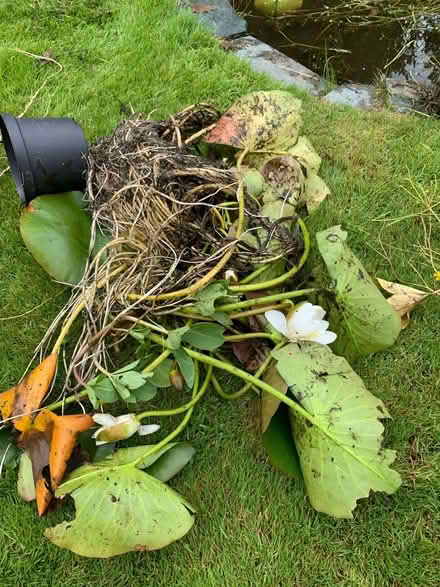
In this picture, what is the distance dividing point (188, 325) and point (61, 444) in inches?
17.6

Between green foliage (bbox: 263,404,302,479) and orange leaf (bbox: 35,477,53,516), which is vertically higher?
orange leaf (bbox: 35,477,53,516)

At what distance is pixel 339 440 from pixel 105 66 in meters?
2.13

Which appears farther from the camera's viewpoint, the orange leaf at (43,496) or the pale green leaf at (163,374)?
the pale green leaf at (163,374)

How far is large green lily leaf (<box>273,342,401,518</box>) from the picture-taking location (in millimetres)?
1278

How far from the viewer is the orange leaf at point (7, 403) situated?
4.53 ft

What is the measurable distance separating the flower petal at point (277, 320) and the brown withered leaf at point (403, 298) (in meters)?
0.39

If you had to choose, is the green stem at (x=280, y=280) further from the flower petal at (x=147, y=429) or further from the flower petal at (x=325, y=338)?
the flower petal at (x=147, y=429)

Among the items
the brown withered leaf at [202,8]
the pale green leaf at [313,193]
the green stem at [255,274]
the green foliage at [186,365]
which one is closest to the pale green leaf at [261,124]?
the pale green leaf at [313,193]

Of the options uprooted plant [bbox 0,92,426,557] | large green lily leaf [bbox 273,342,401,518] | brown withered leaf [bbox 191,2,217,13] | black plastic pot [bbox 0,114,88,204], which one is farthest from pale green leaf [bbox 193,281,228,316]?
brown withered leaf [bbox 191,2,217,13]

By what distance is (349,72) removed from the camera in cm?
322

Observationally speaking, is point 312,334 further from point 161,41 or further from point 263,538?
point 161,41

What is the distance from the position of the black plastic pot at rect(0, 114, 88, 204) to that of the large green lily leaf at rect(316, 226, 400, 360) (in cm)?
87

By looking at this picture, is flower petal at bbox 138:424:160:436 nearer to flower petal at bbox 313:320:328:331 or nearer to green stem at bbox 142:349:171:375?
green stem at bbox 142:349:171:375

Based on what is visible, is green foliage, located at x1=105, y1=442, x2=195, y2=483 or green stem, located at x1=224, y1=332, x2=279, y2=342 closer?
green foliage, located at x1=105, y1=442, x2=195, y2=483
